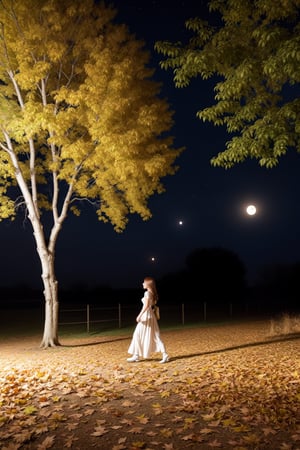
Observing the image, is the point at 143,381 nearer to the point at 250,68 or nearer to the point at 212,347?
the point at 212,347

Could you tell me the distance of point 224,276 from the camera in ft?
238

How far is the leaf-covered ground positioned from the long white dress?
333 mm

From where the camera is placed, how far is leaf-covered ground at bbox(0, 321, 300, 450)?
482cm

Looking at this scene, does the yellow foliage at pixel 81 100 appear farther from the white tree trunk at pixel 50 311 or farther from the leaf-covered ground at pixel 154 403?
the leaf-covered ground at pixel 154 403

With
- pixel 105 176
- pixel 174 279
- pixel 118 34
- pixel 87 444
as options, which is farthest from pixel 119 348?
pixel 174 279

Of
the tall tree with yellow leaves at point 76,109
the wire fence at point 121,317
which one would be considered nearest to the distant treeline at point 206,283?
the wire fence at point 121,317

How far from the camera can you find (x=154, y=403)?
20.4 feet

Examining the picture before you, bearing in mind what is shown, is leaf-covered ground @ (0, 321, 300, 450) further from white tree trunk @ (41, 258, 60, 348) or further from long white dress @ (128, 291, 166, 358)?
white tree trunk @ (41, 258, 60, 348)

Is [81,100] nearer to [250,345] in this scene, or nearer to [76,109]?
[76,109]

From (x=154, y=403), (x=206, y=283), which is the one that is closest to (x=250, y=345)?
(x=154, y=403)

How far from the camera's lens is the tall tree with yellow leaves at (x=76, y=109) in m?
12.5

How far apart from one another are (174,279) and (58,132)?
62304 millimetres

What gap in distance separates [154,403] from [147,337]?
3355 millimetres

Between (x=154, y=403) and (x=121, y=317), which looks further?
(x=121, y=317)
